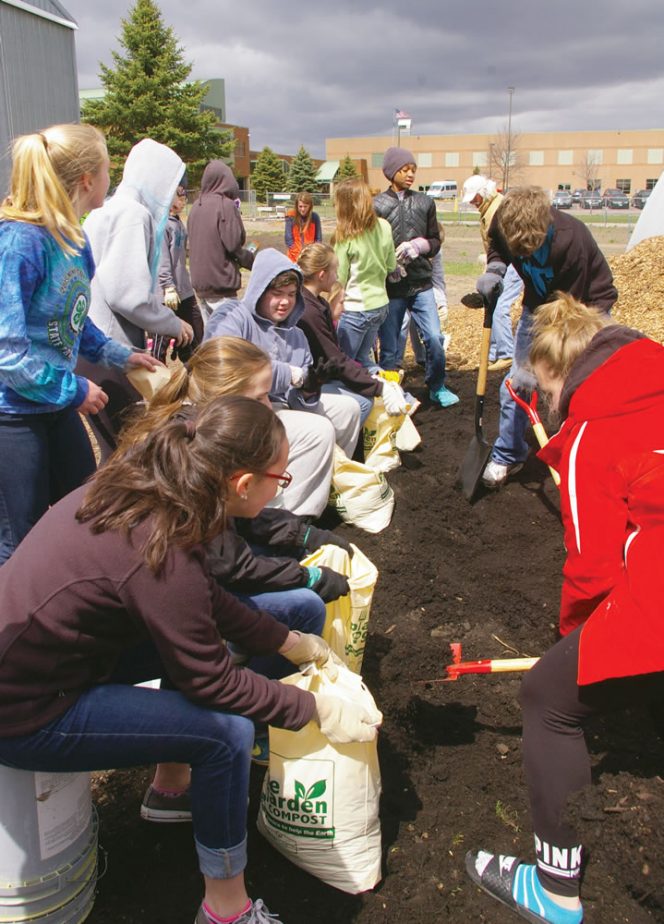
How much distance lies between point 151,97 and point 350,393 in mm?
30007

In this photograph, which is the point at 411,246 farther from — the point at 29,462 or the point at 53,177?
the point at 29,462

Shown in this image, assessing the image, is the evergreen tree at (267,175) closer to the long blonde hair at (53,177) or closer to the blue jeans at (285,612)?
the long blonde hair at (53,177)

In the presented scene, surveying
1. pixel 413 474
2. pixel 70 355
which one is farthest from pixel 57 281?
pixel 413 474

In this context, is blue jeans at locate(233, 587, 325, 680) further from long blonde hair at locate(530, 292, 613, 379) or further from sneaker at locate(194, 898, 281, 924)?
long blonde hair at locate(530, 292, 613, 379)

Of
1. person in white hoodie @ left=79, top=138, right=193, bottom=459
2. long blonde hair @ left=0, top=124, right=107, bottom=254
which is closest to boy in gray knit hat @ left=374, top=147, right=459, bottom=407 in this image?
person in white hoodie @ left=79, top=138, right=193, bottom=459

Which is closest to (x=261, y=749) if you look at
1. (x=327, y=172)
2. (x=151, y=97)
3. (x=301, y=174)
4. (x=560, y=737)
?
(x=560, y=737)

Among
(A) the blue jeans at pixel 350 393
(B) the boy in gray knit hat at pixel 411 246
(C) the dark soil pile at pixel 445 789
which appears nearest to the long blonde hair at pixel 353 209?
(B) the boy in gray knit hat at pixel 411 246

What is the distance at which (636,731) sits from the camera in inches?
101

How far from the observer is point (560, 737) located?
1.79 m

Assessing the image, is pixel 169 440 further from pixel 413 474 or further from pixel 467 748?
pixel 413 474

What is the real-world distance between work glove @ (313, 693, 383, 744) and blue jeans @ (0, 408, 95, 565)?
1215 mm

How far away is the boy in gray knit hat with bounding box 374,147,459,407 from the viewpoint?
5.61 meters

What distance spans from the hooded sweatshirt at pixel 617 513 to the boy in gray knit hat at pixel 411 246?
3.82 meters

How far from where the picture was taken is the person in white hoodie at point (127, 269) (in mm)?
3225
